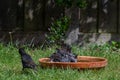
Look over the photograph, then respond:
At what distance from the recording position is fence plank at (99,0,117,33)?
10516mm

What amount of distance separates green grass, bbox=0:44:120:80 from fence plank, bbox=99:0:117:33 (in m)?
1.44

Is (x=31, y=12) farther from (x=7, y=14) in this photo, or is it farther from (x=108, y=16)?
(x=108, y=16)

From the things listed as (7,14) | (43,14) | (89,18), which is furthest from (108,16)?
(7,14)

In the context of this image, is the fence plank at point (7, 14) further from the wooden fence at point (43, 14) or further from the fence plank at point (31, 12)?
the fence plank at point (31, 12)

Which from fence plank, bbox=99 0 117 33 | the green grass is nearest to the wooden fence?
fence plank, bbox=99 0 117 33

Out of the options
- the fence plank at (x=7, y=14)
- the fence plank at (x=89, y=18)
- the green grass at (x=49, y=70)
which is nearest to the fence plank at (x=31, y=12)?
the fence plank at (x=7, y=14)

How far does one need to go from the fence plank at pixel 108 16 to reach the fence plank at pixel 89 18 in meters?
0.15

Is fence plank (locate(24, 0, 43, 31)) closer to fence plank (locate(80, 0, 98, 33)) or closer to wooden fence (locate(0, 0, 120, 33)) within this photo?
wooden fence (locate(0, 0, 120, 33))

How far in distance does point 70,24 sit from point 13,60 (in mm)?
2378

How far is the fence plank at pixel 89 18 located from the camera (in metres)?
10.5

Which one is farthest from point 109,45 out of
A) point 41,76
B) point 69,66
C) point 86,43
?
point 41,76

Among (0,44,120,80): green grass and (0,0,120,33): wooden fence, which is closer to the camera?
(0,44,120,80): green grass

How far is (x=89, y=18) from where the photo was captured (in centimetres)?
1052

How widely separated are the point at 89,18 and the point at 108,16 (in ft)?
1.51
